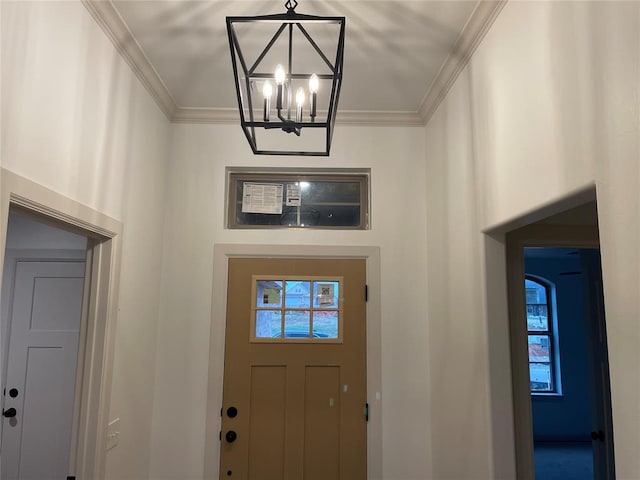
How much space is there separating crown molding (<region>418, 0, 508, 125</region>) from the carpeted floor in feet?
13.9

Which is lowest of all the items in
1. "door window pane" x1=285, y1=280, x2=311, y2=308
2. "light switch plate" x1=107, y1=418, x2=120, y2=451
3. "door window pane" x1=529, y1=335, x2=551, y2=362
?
"light switch plate" x1=107, y1=418, x2=120, y2=451

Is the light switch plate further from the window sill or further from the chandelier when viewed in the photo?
the window sill

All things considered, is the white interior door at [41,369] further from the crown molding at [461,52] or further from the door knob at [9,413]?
the crown molding at [461,52]

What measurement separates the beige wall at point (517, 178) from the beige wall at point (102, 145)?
5.62ft

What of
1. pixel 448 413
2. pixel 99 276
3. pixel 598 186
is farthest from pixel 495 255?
pixel 99 276

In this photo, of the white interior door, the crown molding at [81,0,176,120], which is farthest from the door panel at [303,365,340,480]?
the crown molding at [81,0,176,120]

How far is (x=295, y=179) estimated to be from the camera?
3.04 m

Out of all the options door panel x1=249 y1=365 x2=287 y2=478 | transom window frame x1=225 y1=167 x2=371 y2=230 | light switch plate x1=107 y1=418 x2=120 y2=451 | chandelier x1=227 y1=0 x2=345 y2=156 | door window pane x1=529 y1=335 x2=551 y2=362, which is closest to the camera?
chandelier x1=227 y1=0 x2=345 y2=156

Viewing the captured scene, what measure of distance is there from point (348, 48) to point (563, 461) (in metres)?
5.38

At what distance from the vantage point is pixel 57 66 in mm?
1613

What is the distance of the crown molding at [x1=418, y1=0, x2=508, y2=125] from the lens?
1859 millimetres

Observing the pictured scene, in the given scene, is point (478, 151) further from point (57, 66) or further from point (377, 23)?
point (57, 66)

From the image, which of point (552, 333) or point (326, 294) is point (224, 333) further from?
point (552, 333)

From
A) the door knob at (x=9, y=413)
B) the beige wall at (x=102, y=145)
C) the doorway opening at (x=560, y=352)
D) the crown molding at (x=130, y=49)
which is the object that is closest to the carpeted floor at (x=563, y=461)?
the doorway opening at (x=560, y=352)
